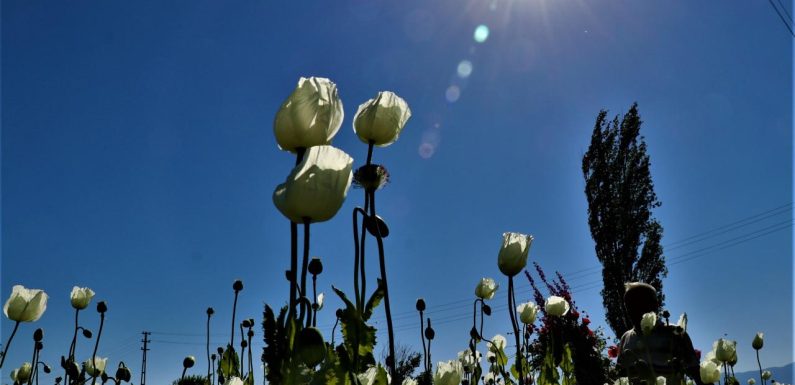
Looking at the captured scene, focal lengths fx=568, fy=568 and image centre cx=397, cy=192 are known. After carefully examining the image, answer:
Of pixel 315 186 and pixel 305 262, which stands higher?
pixel 315 186

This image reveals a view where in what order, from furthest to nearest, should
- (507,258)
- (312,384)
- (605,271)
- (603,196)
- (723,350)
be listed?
(603,196), (605,271), (723,350), (507,258), (312,384)

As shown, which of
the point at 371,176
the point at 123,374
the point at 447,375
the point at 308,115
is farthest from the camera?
the point at 123,374

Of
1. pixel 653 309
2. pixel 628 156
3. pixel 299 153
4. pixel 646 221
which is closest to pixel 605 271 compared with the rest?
pixel 646 221

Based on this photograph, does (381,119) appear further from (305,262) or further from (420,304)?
(420,304)

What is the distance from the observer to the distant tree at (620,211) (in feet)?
52.4

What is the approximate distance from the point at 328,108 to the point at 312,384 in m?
0.58

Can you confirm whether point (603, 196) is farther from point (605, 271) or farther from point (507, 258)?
point (507, 258)

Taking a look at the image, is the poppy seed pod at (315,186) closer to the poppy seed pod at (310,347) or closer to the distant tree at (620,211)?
the poppy seed pod at (310,347)

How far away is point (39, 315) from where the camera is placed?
2992mm

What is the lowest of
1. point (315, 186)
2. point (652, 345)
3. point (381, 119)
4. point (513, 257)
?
point (652, 345)

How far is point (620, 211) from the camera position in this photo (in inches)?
672

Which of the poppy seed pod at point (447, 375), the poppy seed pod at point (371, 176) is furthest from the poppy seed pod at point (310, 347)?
the poppy seed pod at point (447, 375)

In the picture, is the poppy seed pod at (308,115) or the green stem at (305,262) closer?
the green stem at (305,262)

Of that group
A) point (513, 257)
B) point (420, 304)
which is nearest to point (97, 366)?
point (420, 304)
